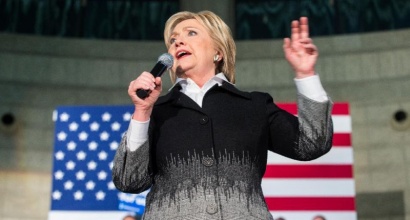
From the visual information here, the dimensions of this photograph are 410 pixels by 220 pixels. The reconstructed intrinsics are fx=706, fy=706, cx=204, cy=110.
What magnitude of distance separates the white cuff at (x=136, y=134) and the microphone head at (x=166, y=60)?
0.61 ft

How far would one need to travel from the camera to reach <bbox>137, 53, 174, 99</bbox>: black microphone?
192cm

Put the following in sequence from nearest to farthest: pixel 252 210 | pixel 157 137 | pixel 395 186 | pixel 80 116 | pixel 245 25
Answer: pixel 252 210 < pixel 157 137 < pixel 80 116 < pixel 395 186 < pixel 245 25

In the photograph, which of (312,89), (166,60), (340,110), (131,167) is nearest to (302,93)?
(312,89)

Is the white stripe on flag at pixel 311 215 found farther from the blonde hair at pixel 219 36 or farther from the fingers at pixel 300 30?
the fingers at pixel 300 30

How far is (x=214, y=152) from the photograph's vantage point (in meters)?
1.97

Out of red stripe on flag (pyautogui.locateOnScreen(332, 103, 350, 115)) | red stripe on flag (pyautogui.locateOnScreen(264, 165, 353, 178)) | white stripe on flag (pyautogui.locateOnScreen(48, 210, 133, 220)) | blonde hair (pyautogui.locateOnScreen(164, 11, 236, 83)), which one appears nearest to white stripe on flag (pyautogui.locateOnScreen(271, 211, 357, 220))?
red stripe on flag (pyautogui.locateOnScreen(264, 165, 353, 178))

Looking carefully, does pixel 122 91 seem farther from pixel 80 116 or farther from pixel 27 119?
pixel 80 116

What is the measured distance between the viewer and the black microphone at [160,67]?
1919 millimetres

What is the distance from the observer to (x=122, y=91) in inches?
454

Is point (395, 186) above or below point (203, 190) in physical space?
above

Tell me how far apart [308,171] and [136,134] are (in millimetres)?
5074

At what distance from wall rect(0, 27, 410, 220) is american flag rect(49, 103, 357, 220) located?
12.4 ft

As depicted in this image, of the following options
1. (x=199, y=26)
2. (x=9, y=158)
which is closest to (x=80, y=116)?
(x=9, y=158)

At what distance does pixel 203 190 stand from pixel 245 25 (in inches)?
418
